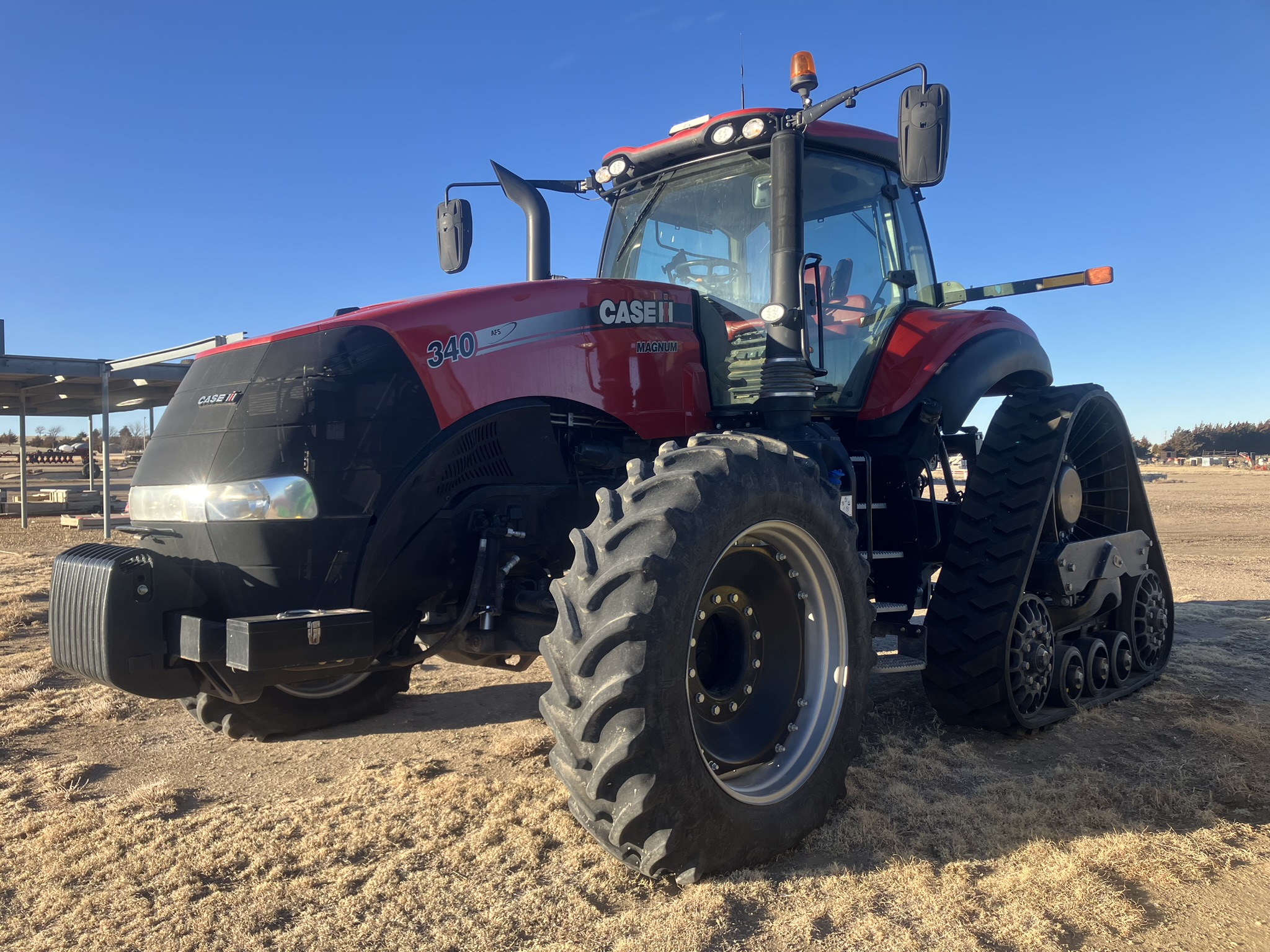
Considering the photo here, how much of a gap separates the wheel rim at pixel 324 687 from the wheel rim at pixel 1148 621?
4.50 m

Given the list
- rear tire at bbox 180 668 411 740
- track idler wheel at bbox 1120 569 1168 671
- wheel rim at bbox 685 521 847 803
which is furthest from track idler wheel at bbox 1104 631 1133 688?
rear tire at bbox 180 668 411 740

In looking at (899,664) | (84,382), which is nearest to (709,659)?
(899,664)

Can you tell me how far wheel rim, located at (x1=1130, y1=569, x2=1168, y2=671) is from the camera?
207 inches

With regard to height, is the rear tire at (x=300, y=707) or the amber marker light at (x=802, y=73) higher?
the amber marker light at (x=802, y=73)

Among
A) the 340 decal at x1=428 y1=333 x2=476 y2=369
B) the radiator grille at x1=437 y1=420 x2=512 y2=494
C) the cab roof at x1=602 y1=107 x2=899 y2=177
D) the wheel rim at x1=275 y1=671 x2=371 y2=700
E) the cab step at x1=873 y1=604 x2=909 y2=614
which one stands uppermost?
the cab roof at x1=602 y1=107 x2=899 y2=177

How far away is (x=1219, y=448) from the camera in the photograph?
74438 millimetres

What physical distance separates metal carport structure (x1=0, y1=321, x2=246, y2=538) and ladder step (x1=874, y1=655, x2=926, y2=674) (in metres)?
9.55

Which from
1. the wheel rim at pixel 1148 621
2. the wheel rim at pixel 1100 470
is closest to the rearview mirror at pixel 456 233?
the wheel rim at pixel 1100 470

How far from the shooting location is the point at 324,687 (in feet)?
13.9

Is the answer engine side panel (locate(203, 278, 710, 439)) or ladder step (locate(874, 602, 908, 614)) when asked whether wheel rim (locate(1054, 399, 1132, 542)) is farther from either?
engine side panel (locate(203, 278, 710, 439))

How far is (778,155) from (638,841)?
2797mm

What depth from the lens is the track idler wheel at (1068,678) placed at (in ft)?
14.6

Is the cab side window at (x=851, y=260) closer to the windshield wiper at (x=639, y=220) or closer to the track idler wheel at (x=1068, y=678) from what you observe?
the windshield wiper at (x=639, y=220)

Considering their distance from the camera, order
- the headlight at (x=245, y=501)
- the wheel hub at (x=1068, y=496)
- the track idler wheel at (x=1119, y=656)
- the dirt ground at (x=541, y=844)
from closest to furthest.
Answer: the dirt ground at (x=541, y=844)
the headlight at (x=245, y=501)
the wheel hub at (x=1068, y=496)
the track idler wheel at (x=1119, y=656)
